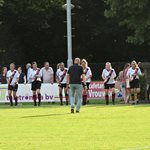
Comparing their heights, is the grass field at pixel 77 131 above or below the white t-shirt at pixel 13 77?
below

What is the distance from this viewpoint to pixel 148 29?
54906mm

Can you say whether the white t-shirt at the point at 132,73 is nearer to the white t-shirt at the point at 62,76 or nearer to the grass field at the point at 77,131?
the white t-shirt at the point at 62,76

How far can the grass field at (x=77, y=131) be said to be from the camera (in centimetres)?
1409

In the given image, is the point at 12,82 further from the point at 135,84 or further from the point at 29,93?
the point at 135,84

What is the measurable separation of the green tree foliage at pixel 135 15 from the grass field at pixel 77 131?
3214 centimetres

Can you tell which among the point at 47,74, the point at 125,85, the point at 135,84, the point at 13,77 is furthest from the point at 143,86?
the point at 13,77

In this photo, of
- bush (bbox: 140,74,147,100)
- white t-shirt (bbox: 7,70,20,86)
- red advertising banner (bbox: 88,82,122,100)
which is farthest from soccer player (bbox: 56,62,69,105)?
bush (bbox: 140,74,147,100)

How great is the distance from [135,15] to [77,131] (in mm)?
39933

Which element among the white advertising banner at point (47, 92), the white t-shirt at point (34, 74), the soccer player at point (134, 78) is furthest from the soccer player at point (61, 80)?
the soccer player at point (134, 78)

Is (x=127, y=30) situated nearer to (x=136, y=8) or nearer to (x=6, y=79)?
(x=136, y=8)

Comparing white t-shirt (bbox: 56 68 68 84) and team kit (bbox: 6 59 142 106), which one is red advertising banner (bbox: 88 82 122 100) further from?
white t-shirt (bbox: 56 68 68 84)

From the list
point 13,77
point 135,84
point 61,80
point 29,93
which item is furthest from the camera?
point 29,93

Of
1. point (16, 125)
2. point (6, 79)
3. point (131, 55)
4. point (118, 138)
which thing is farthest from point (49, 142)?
point (131, 55)

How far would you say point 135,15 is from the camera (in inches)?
2205
